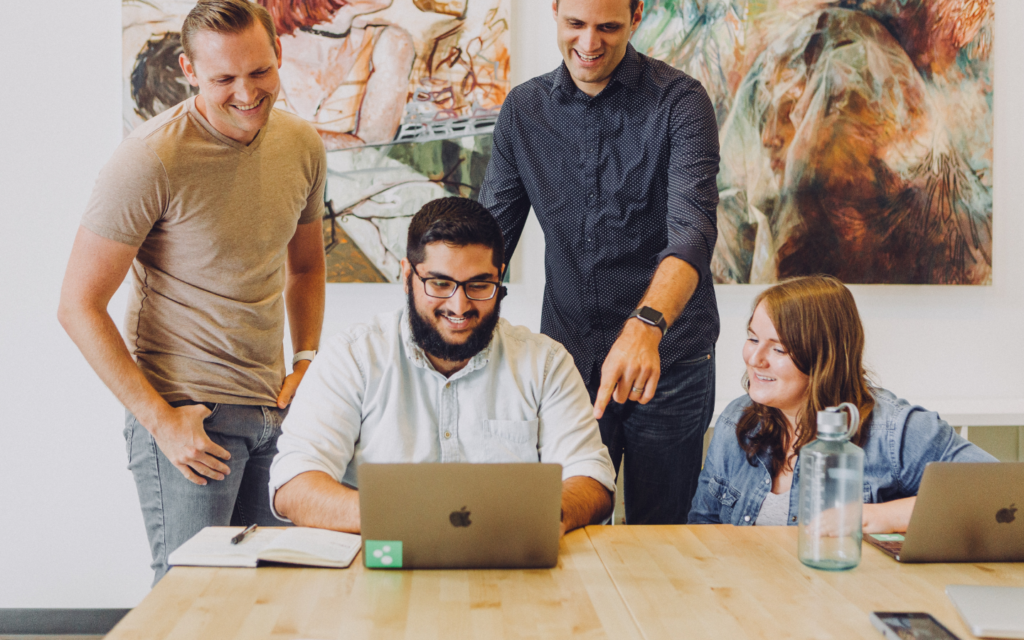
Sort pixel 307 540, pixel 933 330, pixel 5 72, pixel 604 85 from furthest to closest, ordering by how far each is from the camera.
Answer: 1. pixel 933 330
2. pixel 5 72
3. pixel 604 85
4. pixel 307 540

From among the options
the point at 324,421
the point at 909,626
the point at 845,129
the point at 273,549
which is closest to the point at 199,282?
the point at 324,421

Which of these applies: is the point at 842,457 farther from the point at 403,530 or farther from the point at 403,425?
the point at 403,425

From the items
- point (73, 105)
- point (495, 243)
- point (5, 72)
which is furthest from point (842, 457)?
point (5, 72)

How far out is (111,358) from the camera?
64.8 inches

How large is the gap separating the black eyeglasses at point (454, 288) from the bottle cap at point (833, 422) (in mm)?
738

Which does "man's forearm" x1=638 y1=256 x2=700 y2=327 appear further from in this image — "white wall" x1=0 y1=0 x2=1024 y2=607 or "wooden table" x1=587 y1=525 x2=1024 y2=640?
"white wall" x1=0 y1=0 x2=1024 y2=607

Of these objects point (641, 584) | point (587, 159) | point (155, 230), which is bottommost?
point (641, 584)

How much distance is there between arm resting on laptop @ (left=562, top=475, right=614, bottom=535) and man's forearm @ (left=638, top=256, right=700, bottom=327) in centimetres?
38

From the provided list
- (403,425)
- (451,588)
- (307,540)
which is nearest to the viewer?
(451,588)

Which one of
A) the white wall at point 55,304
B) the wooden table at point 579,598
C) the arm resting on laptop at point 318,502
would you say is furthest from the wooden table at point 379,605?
the white wall at point 55,304

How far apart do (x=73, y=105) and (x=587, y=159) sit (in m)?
1.86

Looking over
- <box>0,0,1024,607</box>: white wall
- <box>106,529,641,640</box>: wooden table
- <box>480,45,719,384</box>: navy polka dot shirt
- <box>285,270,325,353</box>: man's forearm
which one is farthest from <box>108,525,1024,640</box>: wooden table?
<box>0,0,1024,607</box>: white wall

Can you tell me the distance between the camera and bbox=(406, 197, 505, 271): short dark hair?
1688mm

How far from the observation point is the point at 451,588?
117 centimetres
